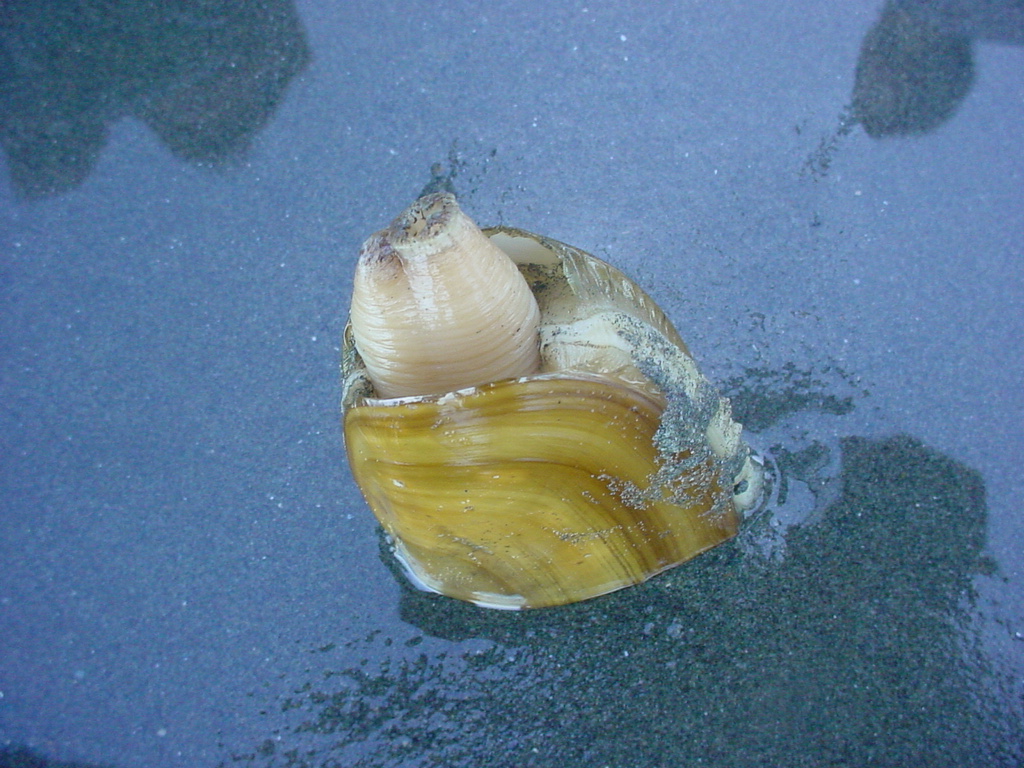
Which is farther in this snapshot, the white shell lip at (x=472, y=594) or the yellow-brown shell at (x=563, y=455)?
the white shell lip at (x=472, y=594)

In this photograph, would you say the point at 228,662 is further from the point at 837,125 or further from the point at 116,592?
the point at 837,125

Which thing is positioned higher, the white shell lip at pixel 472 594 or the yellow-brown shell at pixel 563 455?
the yellow-brown shell at pixel 563 455

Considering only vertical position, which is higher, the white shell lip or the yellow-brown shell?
the yellow-brown shell

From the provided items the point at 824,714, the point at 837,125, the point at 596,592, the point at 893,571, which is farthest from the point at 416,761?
the point at 837,125

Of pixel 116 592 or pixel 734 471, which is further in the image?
pixel 116 592

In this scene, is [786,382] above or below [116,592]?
above

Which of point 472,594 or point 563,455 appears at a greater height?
point 563,455

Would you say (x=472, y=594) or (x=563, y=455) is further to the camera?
(x=472, y=594)

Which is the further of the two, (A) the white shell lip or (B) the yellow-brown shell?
(A) the white shell lip
